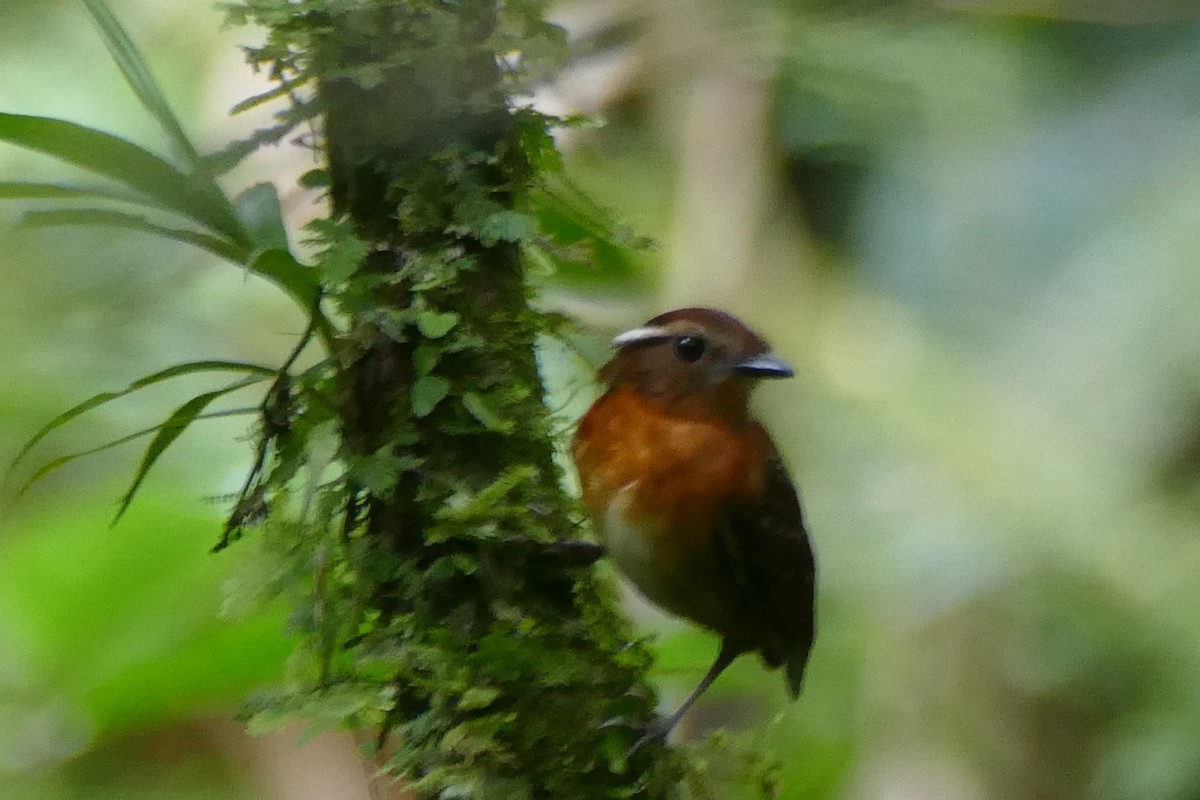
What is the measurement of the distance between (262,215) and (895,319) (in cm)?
202

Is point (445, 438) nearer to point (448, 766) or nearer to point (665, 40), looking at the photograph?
point (448, 766)

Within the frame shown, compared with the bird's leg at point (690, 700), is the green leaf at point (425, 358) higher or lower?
higher

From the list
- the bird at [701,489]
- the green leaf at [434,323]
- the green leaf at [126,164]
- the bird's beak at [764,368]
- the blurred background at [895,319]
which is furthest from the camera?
the blurred background at [895,319]

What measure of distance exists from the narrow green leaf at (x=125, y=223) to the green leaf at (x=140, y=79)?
75 mm

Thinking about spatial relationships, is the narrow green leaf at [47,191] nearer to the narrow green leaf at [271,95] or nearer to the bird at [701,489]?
the narrow green leaf at [271,95]

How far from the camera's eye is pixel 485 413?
1.28 metres

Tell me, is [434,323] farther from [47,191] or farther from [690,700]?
[690,700]

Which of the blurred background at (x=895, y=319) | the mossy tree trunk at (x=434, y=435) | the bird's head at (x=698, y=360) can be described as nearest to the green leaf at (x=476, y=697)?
the mossy tree trunk at (x=434, y=435)

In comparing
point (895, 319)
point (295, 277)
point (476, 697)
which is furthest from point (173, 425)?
point (895, 319)

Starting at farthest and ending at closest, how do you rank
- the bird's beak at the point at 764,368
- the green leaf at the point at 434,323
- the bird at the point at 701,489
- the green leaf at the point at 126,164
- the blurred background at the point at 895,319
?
the blurred background at the point at 895,319, the bird's beak at the point at 764,368, the bird at the point at 701,489, the green leaf at the point at 434,323, the green leaf at the point at 126,164

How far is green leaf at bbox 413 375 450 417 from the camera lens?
4.12 ft

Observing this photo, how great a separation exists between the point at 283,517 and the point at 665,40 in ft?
6.43

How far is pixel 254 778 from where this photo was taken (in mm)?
2352

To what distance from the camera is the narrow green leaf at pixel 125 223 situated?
115 cm
